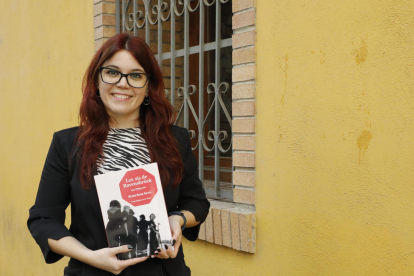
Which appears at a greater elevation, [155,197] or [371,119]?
[371,119]

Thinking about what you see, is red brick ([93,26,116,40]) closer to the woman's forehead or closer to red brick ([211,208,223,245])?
red brick ([211,208,223,245])

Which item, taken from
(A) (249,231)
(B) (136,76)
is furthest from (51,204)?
(A) (249,231)

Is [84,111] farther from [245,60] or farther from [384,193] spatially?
[384,193]

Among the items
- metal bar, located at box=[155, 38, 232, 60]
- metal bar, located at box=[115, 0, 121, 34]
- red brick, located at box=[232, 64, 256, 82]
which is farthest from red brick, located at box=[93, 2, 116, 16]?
red brick, located at box=[232, 64, 256, 82]

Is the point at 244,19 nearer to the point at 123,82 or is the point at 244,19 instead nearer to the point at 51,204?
the point at 123,82

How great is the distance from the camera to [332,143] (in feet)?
8.28

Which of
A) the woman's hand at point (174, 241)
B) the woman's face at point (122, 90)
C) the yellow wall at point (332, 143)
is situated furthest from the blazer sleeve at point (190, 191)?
the yellow wall at point (332, 143)

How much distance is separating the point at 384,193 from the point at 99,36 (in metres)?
2.96

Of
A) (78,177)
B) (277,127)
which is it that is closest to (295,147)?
(277,127)

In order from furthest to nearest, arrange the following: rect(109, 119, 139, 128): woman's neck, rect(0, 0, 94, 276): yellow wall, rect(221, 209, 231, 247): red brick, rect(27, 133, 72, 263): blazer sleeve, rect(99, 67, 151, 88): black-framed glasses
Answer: rect(0, 0, 94, 276): yellow wall < rect(221, 209, 231, 247): red brick < rect(109, 119, 139, 128): woman's neck < rect(99, 67, 151, 88): black-framed glasses < rect(27, 133, 72, 263): blazer sleeve

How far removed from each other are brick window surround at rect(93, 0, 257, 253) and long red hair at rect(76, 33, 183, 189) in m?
0.82

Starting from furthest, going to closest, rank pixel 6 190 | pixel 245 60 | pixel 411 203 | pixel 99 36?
1. pixel 6 190
2. pixel 99 36
3. pixel 245 60
4. pixel 411 203

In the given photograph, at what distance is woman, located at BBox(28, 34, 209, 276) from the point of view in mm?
2045

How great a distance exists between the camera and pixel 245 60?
301 cm
